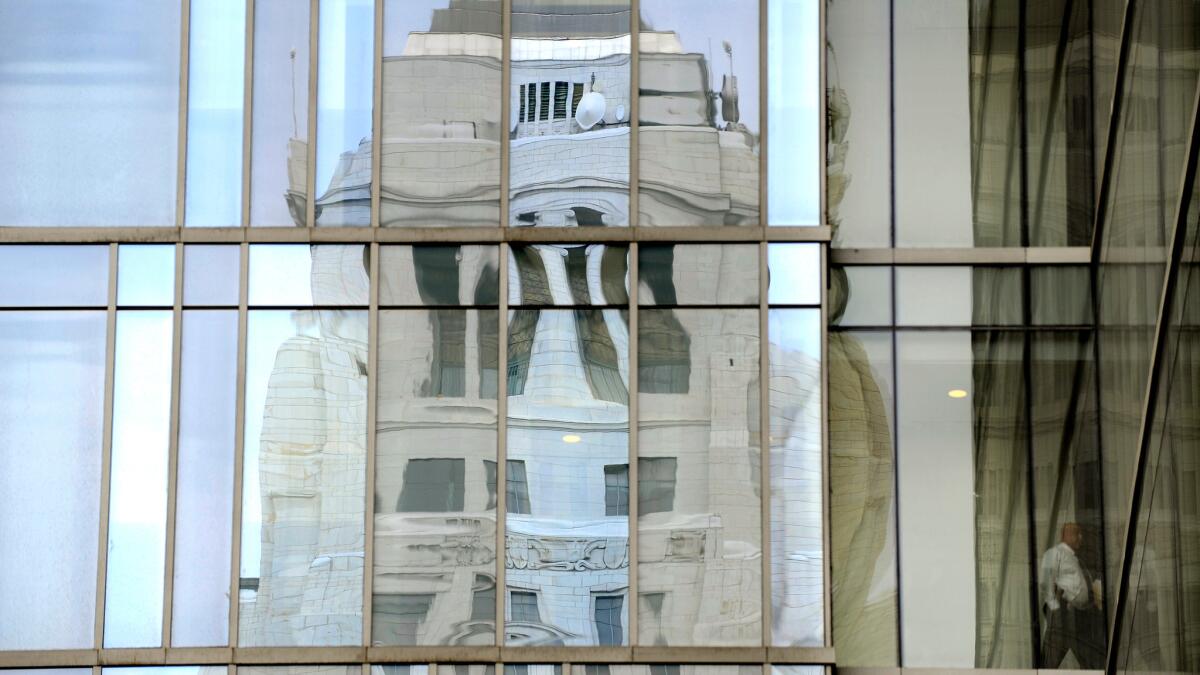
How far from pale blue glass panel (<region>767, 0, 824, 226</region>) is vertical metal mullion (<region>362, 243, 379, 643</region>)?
13.0ft

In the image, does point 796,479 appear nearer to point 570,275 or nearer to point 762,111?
point 570,275

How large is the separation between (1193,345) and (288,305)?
27.9 ft

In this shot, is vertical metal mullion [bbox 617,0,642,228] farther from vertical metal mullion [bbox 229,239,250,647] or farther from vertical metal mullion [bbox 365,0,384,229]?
vertical metal mullion [bbox 229,239,250,647]

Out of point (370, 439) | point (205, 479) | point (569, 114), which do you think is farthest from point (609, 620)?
point (569, 114)

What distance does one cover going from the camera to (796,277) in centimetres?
1780

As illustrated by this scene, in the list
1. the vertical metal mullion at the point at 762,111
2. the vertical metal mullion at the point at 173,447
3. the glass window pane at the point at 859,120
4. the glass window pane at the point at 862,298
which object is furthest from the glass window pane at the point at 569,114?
the vertical metal mullion at the point at 173,447

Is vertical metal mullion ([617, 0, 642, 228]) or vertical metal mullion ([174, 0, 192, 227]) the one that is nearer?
vertical metal mullion ([617, 0, 642, 228])

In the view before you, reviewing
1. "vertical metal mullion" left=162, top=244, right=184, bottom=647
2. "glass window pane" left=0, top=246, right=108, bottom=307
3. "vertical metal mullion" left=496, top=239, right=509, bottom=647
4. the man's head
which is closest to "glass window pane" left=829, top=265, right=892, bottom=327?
the man's head

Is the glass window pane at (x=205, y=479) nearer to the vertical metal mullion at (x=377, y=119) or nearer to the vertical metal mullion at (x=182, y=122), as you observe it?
the vertical metal mullion at (x=182, y=122)

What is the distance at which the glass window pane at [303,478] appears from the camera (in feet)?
57.2

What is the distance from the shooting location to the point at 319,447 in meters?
17.7

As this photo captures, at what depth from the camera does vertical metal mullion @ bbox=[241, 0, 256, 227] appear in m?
18.1

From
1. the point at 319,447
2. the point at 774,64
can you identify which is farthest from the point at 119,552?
the point at 774,64

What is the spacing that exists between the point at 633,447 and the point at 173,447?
4.47m
